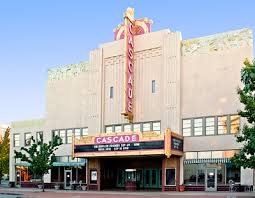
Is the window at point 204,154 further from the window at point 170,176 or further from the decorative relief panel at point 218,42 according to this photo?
the decorative relief panel at point 218,42

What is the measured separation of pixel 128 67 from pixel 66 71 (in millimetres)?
10813

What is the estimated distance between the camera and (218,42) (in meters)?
42.3

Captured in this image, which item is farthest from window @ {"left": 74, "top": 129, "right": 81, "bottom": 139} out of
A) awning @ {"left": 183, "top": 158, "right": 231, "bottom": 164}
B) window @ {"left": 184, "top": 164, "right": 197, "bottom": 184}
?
window @ {"left": 184, "top": 164, "right": 197, "bottom": 184}

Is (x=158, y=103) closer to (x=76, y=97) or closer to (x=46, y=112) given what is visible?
(x=76, y=97)

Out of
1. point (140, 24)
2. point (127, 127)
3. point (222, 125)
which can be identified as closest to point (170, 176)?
point (222, 125)

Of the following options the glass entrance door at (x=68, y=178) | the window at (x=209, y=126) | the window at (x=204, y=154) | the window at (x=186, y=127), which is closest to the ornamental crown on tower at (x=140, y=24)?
the window at (x=186, y=127)

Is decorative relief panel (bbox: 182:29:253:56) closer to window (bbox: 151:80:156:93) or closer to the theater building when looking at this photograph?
the theater building

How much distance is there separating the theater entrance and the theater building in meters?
0.11

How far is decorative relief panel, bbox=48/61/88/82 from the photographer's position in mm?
52281

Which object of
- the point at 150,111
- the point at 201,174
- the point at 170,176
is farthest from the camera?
the point at 150,111

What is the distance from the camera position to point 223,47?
41.9 metres

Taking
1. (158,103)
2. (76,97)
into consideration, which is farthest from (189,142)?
(76,97)

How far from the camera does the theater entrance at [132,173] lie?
156 ft

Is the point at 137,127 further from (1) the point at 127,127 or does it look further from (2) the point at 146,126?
(1) the point at 127,127
